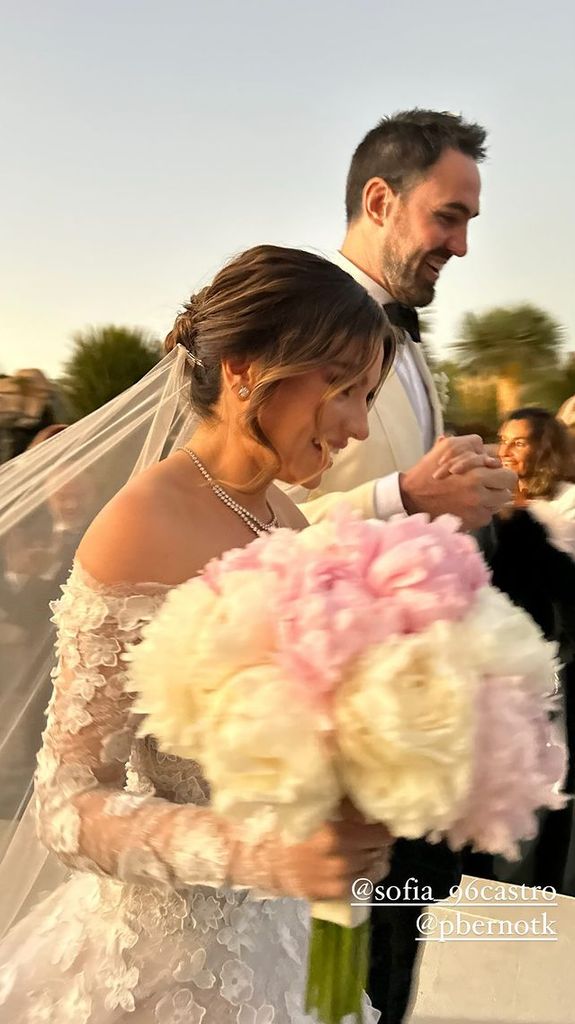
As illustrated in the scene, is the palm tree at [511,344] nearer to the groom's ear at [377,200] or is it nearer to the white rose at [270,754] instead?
the groom's ear at [377,200]

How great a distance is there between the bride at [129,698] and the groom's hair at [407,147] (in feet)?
2.25

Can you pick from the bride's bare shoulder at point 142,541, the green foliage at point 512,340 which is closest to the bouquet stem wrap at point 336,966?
the bride's bare shoulder at point 142,541

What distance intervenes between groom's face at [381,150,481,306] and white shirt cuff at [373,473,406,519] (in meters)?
0.47

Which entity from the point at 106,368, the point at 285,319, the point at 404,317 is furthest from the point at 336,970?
the point at 106,368

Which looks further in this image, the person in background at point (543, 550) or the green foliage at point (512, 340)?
the green foliage at point (512, 340)

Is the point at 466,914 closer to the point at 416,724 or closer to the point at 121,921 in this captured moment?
the point at 121,921

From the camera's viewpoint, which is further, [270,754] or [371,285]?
[371,285]

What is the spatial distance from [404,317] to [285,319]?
775 mm

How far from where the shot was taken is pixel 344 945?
0.77 metres

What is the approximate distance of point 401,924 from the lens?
170cm

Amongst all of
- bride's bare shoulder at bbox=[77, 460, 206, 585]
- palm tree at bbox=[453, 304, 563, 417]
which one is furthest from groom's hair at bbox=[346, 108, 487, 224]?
palm tree at bbox=[453, 304, 563, 417]

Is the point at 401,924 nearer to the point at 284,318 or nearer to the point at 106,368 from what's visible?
the point at 284,318

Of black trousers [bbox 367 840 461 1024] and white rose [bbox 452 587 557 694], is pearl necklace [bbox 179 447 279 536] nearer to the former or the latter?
white rose [bbox 452 587 557 694]

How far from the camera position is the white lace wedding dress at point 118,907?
98 cm
